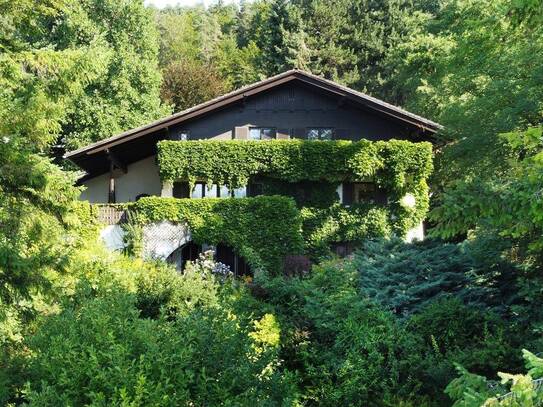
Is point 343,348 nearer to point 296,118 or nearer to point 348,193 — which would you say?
point 348,193

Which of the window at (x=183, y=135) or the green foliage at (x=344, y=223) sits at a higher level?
the window at (x=183, y=135)

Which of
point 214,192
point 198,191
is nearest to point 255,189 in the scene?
point 214,192

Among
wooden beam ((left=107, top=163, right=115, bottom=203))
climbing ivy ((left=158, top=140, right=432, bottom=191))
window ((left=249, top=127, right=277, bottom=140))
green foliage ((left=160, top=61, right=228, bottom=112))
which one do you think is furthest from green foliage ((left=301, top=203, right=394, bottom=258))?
green foliage ((left=160, top=61, right=228, bottom=112))

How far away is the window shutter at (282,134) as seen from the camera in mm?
22328

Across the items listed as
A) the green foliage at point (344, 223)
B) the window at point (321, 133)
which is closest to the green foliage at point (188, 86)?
the window at point (321, 133)

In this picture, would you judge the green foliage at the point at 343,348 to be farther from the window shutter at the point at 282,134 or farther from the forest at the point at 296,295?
the window shutter at the point at 282,134

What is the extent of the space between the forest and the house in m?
2.75

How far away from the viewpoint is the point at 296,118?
22438 mm

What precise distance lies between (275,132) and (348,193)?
3805 millimetres

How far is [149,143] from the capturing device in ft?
79.2

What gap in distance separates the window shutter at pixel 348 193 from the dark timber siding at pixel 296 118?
1.91 m

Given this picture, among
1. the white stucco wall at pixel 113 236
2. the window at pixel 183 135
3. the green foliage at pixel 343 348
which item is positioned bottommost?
the green foliage at pixel 343 348

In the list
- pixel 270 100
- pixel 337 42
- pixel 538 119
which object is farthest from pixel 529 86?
pixel 337 42

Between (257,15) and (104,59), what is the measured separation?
178 ft
